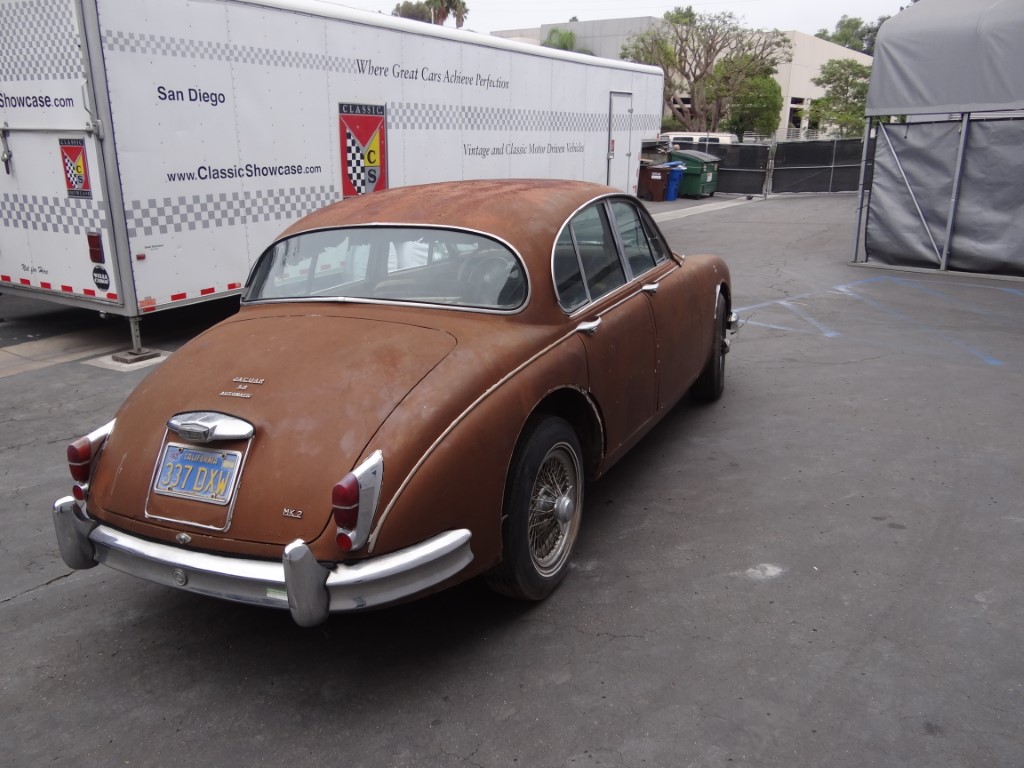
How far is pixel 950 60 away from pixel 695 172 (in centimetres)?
1409

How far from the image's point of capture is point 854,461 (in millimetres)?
5180

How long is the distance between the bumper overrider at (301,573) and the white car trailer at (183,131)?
5099 millimetres

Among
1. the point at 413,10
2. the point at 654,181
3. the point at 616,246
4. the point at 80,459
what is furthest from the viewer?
the point at 413,10

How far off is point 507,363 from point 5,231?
281 inches

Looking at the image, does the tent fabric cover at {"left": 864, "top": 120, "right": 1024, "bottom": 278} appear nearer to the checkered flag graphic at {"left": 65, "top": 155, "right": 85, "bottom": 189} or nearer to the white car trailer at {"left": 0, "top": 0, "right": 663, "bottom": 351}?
the white car trailer at {"left": 0, "top": 0, "right": 663, "bottom": 351}

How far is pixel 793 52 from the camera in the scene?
59.2 meters

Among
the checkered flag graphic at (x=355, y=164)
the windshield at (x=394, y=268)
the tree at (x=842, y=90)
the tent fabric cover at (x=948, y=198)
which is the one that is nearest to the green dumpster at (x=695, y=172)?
the tent fabric cover at (x=948, y=198)

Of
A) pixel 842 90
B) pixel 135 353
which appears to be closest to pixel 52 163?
pixel 135 353

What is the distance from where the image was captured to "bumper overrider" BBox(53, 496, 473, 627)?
106 inches

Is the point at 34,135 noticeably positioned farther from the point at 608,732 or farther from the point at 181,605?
the point at 608,732

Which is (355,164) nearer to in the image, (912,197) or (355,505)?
(355,505)

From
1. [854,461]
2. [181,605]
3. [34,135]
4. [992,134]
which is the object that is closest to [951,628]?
[854,461]

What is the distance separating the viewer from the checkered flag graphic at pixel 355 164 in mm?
9243

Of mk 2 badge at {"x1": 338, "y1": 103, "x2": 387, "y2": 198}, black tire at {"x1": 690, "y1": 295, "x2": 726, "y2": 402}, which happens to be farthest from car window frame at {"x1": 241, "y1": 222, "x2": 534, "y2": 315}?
mk 2 badge at {"x1": 338, "y1": 103, "x2": 387, "y2": 198}
